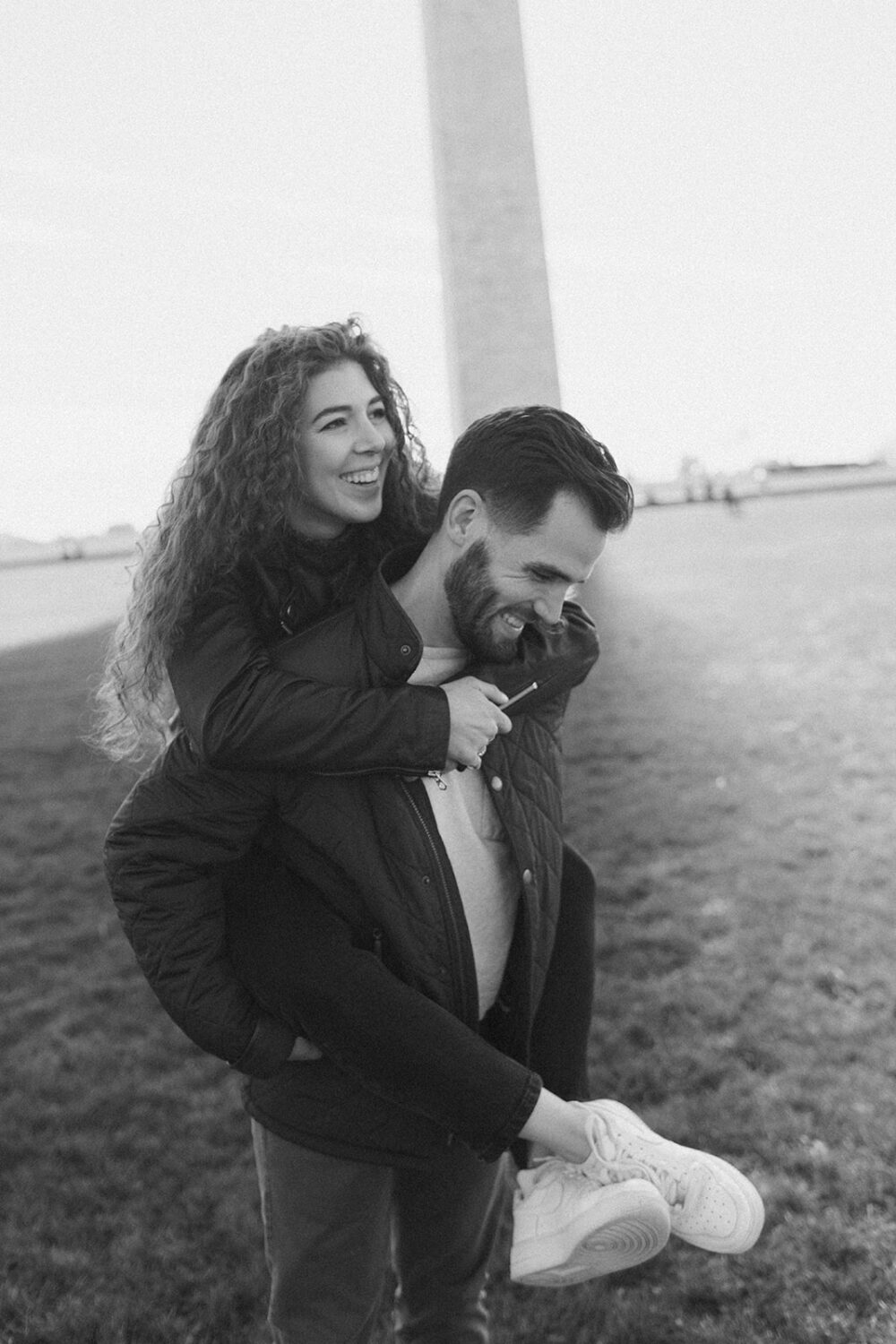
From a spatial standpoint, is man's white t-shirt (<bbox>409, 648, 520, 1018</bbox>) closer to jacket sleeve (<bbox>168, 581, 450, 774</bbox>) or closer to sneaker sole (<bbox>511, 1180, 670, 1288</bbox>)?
jacket sleeve (<bbox>168, 581, 450, 774</bbox>)

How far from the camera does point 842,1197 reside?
2902 mm

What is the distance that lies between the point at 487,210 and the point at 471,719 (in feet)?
37.6

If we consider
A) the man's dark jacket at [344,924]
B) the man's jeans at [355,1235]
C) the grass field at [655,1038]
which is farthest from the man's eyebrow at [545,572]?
the grass field at [655,1038]

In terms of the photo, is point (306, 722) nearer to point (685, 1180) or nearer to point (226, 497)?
point (226, 497)

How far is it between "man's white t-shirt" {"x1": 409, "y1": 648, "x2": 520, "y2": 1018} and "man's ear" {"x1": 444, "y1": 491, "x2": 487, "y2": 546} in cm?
19

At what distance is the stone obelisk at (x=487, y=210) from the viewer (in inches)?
450

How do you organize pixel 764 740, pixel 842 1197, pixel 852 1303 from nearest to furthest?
pixel 852 1303 < pixel 842 1197 < pixel 764 740

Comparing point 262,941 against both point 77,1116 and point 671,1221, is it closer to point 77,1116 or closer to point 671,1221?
point 671,1221

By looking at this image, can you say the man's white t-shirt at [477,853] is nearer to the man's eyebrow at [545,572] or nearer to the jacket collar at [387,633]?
the jacket collar at [387,633]

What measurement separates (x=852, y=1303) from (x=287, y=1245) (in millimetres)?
1490

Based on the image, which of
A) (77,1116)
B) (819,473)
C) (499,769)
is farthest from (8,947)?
(819,473)

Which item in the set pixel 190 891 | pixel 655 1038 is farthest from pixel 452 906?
pixel 655 1038

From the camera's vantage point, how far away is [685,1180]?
5.63 feet

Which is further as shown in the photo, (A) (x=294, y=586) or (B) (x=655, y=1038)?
(B) (x=655, y=1038)
